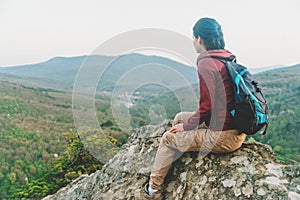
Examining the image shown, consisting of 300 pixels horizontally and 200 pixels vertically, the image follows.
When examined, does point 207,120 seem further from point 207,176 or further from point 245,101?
point 207,176

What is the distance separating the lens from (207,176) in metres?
4.57

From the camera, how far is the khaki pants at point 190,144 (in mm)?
4512

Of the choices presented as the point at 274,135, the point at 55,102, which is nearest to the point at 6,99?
the point at 55,102

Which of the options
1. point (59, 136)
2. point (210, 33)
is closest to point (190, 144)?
point (210, 33)

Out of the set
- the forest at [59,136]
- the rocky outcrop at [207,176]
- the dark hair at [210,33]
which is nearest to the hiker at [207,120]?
the dark hair at [210,33]

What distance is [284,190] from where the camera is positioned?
4.05 metres

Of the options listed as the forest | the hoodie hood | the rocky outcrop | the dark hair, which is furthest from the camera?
the forest

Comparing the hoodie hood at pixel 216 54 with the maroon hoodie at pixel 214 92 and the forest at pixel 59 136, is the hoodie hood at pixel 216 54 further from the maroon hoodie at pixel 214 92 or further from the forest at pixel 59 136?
the forest at pixel 59 136

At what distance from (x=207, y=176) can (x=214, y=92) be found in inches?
44.9

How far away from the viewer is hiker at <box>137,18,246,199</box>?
14.1 ft

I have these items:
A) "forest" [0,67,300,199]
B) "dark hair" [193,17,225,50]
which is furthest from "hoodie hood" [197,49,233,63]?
"forest" [0,67,300,199]

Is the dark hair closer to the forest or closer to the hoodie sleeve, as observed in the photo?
the hoodie sleeve

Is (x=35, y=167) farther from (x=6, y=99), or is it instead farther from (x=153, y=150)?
(x=6, y=99)

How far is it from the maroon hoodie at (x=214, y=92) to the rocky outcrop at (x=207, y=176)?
0.55 m
